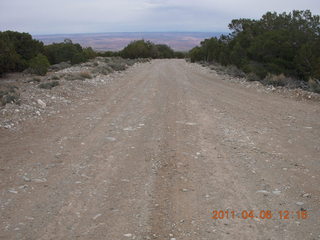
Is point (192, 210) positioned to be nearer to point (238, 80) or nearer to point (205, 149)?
point (205, 149)

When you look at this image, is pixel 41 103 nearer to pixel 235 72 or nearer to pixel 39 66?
pixel 235 72

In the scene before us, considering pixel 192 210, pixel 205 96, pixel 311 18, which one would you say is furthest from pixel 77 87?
pixel 311 18

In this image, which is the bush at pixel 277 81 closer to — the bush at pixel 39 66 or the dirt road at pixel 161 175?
the dirt road at pixel 161 175

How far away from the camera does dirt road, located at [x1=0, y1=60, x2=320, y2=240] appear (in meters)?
3.92

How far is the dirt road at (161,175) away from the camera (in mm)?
3916

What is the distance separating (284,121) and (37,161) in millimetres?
6223

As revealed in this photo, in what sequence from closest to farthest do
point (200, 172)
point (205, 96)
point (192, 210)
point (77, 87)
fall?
1. point (192, 210)
2. point (200, 172)
3. point (205, 96)
4. point (77, 87)

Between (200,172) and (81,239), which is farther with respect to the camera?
(200,172)

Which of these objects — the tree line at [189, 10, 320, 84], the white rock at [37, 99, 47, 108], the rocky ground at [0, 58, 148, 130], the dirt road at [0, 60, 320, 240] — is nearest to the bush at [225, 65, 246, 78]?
the tree line at [189, 10, 320, 84]

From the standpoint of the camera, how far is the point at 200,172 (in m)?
5.48

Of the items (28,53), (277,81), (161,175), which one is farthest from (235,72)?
(28,53)

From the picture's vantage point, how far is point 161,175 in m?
5.38

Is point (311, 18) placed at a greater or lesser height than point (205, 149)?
greater

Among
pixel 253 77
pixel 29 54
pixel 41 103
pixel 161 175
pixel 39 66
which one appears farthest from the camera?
pixel 29 54
